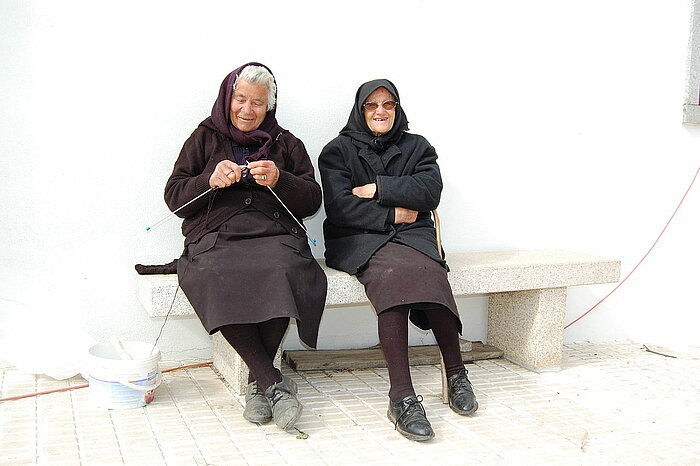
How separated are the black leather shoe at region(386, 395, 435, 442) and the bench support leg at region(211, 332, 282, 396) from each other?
1.90ft

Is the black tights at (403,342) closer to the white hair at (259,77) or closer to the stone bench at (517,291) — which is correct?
the stone bench at (517,291)

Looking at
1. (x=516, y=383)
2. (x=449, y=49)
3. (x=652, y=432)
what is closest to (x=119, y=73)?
(x=449, y=49)

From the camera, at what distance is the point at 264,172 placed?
3.02 m

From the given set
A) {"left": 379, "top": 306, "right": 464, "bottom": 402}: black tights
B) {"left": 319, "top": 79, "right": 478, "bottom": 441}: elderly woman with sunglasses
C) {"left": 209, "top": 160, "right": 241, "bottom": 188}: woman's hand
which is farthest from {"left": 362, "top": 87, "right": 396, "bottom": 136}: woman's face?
{"left": 379, "top": 306, "right": 464, "bottom": 402}: black tights

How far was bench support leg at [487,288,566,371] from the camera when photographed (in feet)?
12.2

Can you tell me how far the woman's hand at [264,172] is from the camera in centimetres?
300

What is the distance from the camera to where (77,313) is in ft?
11.5

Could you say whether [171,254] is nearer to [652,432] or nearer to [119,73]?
[119,73]

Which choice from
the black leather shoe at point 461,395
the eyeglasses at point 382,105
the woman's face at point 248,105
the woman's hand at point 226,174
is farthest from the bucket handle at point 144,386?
the eyeglasses at point 382,105

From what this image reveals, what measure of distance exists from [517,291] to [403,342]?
1.08m

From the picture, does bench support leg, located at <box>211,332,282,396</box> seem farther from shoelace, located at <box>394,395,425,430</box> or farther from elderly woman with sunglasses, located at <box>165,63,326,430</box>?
shoelace, located at <box>394,395,425,430</box>

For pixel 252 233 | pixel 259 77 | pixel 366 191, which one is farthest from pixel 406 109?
pixel 252 233

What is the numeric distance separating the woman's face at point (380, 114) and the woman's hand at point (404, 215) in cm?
37

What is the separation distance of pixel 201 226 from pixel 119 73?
81 centimetres
